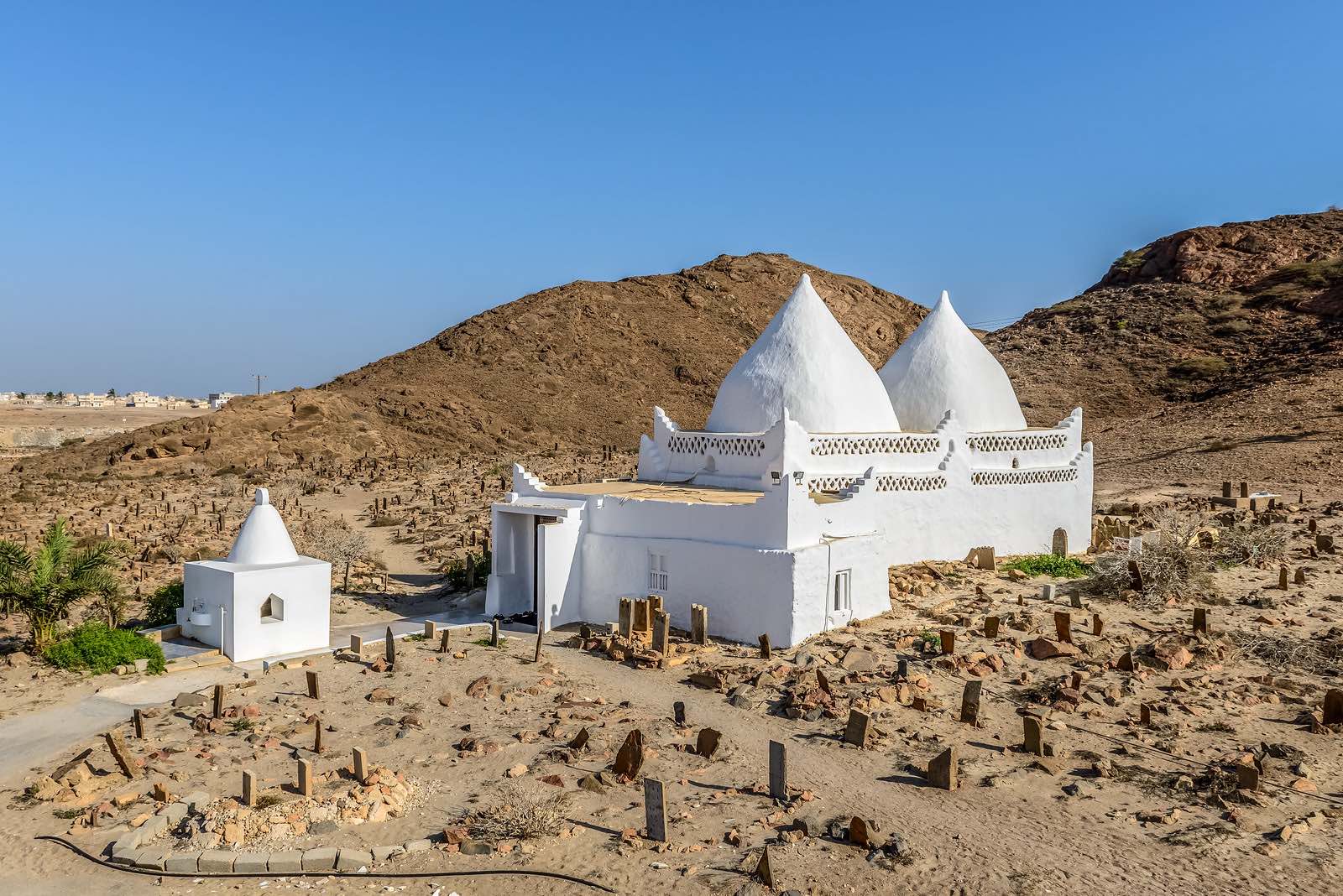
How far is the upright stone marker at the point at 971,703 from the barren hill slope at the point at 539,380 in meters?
32.1

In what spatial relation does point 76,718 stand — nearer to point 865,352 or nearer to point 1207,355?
point 1207,355

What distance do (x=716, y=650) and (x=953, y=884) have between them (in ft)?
20.6

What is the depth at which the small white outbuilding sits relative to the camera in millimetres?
13648

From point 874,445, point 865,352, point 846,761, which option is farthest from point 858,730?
point 865,352

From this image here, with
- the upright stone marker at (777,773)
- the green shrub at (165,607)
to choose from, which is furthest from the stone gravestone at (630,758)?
the green shrub at (165,607)

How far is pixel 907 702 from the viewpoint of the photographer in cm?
1117

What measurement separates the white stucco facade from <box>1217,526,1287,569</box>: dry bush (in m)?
2.49

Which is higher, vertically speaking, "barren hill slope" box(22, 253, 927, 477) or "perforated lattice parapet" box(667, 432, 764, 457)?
"barren hill slope" box(22, 253, 927, 477)

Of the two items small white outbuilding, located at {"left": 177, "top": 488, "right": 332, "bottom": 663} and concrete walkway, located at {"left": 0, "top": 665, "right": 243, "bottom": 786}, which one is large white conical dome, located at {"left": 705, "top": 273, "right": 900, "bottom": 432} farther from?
concrete walkway, located at {"left": 0, "top": 665, "right": 243, "bottom": 786}

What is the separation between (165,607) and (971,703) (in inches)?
473

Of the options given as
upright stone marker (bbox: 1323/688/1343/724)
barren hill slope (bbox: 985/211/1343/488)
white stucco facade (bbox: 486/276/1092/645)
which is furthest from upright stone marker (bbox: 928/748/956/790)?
barren hill slope (bbox: 985/211/1343/488)

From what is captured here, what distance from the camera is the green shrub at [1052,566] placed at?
17.0 m

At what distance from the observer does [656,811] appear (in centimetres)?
826

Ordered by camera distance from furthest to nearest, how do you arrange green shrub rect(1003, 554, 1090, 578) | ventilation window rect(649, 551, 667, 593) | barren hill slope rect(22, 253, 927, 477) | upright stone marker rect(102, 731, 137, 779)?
barren hill slope rect(22, 253, 927, 477) < green shrub rect(1003, 554, 1090, 578) < ventilation window rect(649, 551, 667, 593) < upright stone marker rect(102, 731, 137, 779)
